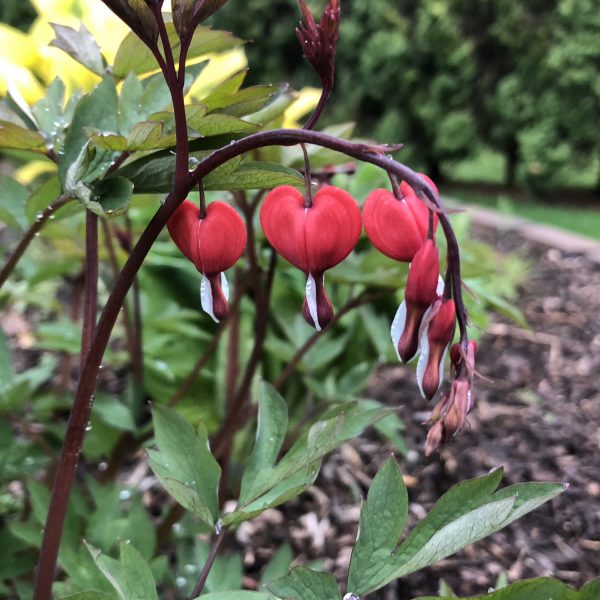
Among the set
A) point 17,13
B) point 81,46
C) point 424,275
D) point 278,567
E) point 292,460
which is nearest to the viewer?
point 424,275

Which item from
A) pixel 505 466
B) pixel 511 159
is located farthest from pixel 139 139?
pixel 511 159

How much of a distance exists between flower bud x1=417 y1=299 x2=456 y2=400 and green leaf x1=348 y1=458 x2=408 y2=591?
11 centimetres

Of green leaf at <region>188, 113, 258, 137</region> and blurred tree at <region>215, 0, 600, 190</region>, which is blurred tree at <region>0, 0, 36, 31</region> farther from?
green leaf at <region>188, 113, 258, 137</region>

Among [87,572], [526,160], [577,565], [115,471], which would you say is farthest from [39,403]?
[526,160]

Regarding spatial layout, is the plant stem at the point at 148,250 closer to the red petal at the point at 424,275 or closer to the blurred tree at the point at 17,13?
the red petal at the point at 424,275

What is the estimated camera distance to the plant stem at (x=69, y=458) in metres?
0.58

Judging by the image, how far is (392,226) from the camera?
469mm

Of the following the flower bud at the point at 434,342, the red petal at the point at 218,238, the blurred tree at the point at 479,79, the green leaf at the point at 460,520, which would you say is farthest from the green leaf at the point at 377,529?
the blurred tree at the point at 479,79

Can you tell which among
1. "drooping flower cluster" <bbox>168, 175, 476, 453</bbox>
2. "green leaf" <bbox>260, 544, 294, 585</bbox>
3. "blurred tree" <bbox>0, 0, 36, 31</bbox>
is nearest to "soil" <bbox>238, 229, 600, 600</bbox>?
"green leaf" <bbox>260, 544, 294, 585</bbox>

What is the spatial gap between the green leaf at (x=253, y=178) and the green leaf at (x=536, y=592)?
12.4 inches

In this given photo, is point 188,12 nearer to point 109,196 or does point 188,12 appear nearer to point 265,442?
point 109,196

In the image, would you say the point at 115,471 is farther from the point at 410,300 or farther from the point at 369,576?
the point at 410,300

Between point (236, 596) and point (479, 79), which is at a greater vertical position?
point (236, 596)

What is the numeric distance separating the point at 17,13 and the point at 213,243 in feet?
22.9
